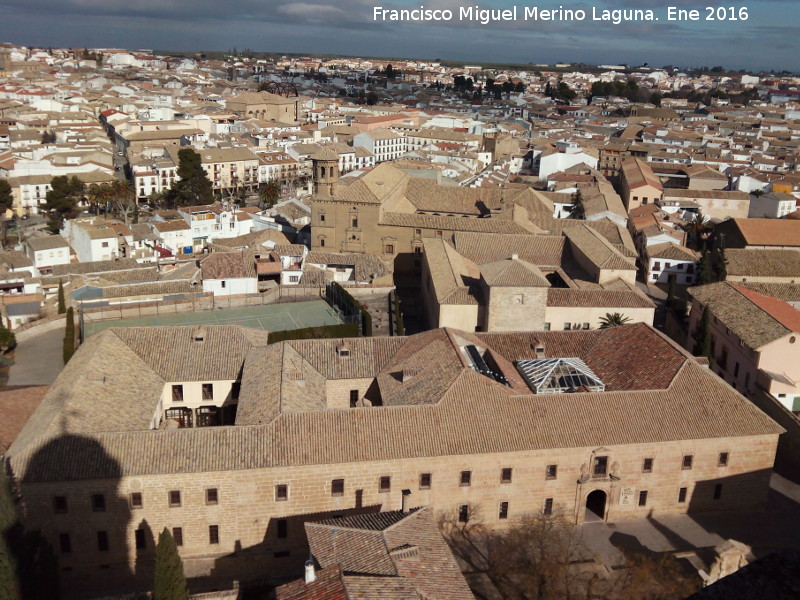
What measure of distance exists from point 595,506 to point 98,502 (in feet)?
50.7

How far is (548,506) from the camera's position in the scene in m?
23.3

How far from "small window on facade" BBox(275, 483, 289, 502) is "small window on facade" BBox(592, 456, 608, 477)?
9463 mm

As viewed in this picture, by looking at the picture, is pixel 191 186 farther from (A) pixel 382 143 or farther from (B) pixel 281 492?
(B) pixel 281 492

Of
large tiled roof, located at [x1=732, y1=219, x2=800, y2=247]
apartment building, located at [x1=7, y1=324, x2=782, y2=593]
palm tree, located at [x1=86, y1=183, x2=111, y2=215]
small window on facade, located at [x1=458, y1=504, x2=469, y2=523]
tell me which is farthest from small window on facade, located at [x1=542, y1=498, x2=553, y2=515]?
palm tree, located at [x1=86, y1=183, x2=111, y2=215]

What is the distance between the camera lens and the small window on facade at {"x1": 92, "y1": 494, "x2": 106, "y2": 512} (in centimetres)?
2092

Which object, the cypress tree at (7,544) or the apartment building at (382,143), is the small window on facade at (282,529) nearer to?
the cypress tree at (7,544)

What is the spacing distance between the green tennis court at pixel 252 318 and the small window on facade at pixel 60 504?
16045 mm

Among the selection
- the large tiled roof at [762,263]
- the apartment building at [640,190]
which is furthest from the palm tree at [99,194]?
the large tiled roof at [762,263]

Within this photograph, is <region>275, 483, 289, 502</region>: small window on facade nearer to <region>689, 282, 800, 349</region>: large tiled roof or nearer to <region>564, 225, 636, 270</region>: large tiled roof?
<region>689, 282, 800, 349</region>: large tiled roof

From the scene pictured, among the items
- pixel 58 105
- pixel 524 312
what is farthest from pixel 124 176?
pixel 524 312

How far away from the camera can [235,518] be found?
21625 millimetres

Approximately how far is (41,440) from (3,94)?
129449 millimetres

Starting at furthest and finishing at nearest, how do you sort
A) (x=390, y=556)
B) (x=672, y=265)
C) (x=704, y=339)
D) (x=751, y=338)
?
1. (x=672, y=265)
2. (x=704, y=339)
3. (x=751, y=338)
4. (x=390, y=556)

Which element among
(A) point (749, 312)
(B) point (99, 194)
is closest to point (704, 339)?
(A) point (749, 312)
